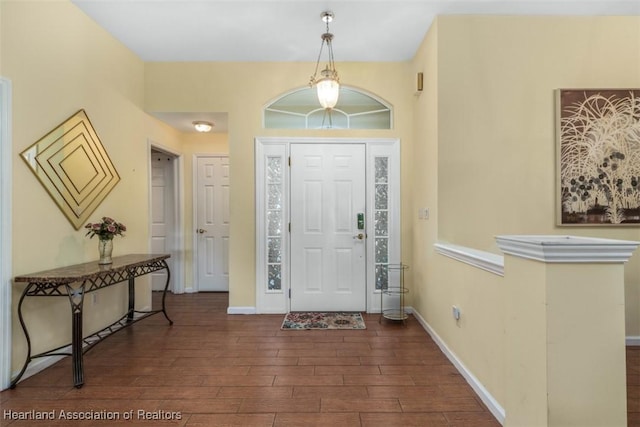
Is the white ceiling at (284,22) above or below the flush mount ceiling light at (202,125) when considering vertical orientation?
above

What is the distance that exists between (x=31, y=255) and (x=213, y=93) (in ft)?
7.78

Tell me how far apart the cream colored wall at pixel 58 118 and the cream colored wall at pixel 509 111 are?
3.12 metres

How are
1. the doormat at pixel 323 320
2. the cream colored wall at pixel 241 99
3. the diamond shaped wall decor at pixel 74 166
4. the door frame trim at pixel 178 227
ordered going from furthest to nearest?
the door frame trim at pixel 178 227 → the cream colored wall at pixel 241 99 → the doormat at pixel 323 320 → the diamond shaped wall decor at pixel 74 166

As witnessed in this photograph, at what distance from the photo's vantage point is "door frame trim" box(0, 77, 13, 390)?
2.17m

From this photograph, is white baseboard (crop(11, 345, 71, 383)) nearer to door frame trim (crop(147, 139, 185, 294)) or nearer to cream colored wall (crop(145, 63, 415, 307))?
cream colored wall (crop(145, 63, 415, 307))

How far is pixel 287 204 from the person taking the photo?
3.81m

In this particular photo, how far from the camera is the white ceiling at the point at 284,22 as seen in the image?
2785 millimetres

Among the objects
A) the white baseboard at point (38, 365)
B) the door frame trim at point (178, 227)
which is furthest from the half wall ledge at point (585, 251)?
the door frame trim at point (178, 227)

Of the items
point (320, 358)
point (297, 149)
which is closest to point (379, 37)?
point (297, 149)

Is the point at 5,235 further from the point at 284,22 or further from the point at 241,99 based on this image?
the point at 284,22

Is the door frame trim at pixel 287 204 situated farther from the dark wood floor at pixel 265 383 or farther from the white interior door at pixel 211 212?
the white interior door at pixel 211 212

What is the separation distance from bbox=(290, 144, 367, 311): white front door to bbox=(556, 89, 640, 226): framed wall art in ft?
6.26

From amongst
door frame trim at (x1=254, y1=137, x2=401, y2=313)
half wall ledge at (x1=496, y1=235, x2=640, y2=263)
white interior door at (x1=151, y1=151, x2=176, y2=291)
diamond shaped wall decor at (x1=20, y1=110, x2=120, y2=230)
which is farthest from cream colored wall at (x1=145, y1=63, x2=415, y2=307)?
half wall ledge at (x1=496, y1=235, x2=640, y2=263)

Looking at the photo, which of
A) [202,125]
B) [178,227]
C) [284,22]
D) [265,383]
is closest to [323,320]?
[265,383]
